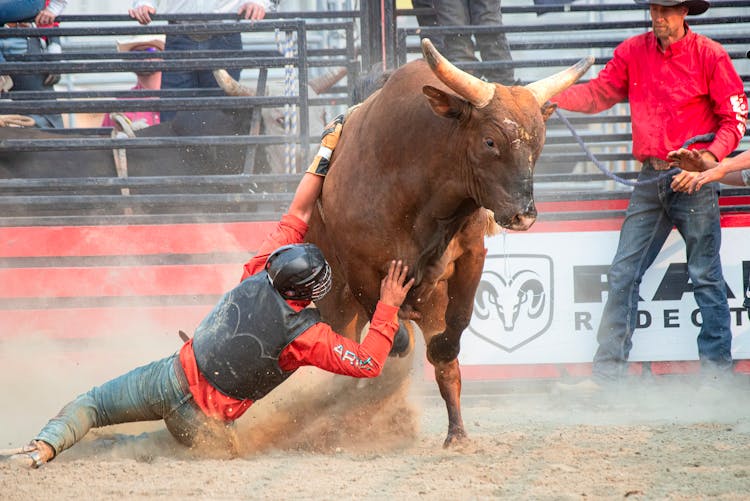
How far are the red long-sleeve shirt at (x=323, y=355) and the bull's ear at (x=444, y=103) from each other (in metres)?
0.84

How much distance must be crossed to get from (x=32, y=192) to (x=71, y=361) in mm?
1577

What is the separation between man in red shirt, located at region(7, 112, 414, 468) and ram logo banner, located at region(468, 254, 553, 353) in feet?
7.64

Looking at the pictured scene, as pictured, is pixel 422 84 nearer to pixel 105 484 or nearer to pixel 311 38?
pixel 105 484

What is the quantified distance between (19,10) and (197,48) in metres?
1.27

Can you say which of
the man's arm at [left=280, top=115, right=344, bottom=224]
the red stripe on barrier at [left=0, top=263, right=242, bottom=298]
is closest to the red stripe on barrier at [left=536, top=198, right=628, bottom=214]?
the red stripe on barrier at [left=0, top=263, right=242, bottom=298]

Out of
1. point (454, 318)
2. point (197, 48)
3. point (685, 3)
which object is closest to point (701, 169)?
point (685, 3)

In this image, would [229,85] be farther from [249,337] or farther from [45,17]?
[249,337]

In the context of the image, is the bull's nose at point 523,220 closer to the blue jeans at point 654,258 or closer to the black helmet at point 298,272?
the black helmet at point 298,272

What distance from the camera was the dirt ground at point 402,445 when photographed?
3.52 m

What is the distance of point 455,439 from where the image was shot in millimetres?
4527

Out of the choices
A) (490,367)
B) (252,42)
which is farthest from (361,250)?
(252,42)

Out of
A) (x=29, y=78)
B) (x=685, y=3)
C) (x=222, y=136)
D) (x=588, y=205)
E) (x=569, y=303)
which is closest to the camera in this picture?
(x=685, y=3)

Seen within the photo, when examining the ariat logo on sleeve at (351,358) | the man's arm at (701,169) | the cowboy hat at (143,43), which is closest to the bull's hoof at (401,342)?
the ariat logo on sleeve at (351,358)

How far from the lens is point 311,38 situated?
29.9 ft
